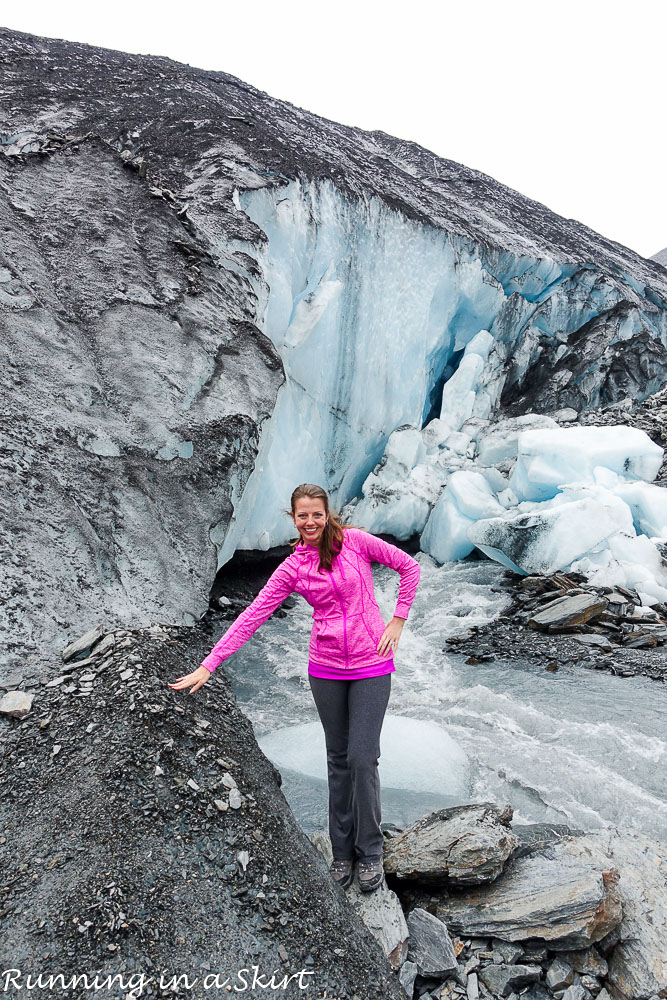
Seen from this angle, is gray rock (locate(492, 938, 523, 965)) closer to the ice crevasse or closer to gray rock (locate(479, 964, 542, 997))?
gray rock (locate(479, 964, 542, 997))

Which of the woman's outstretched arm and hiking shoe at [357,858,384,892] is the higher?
the woman's outstretched arm

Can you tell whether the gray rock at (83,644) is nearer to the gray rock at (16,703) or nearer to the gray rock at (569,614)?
the gray rock at (16,703)

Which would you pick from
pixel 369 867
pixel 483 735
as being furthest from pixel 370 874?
pixel 483 735

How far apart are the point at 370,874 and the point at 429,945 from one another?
1.20 feet

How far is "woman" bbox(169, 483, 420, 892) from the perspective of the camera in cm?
260

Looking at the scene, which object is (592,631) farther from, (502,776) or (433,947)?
(433,947)

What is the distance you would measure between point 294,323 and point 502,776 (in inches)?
282

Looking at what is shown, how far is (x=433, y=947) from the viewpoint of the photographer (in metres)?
→ 2.63

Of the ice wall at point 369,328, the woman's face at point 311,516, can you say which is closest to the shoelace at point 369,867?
the woman's face at point 311,516

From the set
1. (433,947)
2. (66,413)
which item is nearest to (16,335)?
(66,413)

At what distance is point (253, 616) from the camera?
2.70 meters

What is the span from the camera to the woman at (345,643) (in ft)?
8.54

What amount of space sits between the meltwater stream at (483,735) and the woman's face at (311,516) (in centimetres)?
248

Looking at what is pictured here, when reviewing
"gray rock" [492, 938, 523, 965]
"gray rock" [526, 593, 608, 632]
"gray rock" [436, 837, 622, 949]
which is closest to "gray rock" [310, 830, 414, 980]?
"gray rock" [436, 837, 622, 949]
